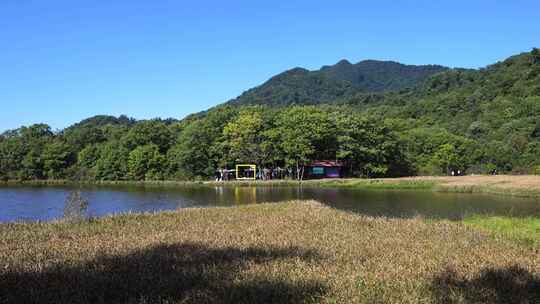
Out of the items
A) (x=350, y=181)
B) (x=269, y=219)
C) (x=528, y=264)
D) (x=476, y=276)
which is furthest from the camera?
(x=350, y=181)

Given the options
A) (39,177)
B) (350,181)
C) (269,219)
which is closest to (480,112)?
(350,181)

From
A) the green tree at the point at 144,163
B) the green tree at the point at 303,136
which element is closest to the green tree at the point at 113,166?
the green tree at the point at 144,163

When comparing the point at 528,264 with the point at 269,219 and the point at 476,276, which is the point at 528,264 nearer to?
the point at 476,276

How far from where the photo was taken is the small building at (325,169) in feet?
272

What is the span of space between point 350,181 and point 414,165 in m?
24.2

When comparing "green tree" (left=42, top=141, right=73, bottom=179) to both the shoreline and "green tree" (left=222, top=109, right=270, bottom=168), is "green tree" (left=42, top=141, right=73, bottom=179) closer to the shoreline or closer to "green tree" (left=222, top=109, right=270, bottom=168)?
the shoreline

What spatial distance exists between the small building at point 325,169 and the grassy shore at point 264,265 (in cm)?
6664

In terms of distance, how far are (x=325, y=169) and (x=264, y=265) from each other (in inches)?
2951

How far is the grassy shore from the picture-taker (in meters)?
7.36

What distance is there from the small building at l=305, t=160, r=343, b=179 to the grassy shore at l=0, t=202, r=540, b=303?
66635 millimetres

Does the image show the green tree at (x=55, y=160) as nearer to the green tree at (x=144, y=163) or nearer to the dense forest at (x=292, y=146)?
the dense forest at (x=292, y=146)

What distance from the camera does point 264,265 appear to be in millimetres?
9430

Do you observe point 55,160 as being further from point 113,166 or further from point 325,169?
point 325,169

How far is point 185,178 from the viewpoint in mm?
84625
